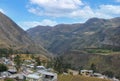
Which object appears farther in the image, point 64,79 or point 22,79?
point 64,79

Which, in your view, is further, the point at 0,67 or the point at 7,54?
the point at 7,54

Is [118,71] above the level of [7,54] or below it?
below

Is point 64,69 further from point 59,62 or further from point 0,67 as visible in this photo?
point 0,67

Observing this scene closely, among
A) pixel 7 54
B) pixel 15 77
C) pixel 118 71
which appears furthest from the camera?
pixel 118 71

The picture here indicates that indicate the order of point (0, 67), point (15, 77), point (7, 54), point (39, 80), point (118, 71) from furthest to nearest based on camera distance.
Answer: point (118, 71), point (7, 54), point (0, 67), point (15, 77), point (39, 80)

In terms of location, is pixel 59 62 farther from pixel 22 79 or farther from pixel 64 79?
pixel 22 79

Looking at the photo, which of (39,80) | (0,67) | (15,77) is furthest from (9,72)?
(39,80)

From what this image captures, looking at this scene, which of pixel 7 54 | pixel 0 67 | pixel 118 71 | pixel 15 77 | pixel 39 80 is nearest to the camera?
pixel 39 80

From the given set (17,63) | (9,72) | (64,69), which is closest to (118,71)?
(64,69)

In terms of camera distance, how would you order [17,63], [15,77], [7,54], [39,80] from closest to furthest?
[39,80], [15,77], [17,63], [7,54]
